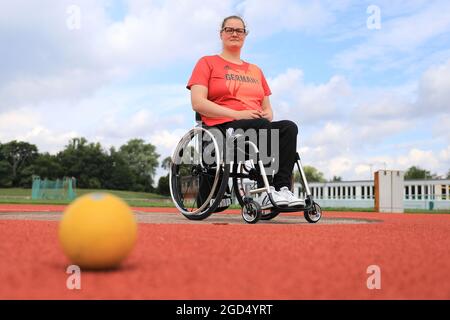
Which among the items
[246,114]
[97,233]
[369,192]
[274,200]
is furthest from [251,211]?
[369,192]

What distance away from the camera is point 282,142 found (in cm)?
516

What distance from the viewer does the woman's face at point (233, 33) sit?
18.6ft

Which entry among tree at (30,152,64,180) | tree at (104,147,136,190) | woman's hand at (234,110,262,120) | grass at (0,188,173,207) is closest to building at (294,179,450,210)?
grass at (0,188,173,207)

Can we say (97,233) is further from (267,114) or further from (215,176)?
(267,114)

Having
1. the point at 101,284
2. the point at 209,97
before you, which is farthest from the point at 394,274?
the point at 209,97

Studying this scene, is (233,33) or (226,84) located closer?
(226,84)

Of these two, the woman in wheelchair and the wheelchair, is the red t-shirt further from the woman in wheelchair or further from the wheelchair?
the wheelchair

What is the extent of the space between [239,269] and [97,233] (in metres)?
0.63

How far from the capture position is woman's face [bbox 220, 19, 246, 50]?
5.68m

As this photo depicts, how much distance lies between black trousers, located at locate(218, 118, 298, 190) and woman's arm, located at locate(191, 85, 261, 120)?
90 mm

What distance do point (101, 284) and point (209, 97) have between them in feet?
12.1

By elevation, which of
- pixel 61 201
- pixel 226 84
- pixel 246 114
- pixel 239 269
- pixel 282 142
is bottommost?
pixel 61 201

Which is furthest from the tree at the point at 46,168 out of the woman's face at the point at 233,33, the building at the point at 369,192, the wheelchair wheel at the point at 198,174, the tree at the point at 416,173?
the woman's face at the point at 233,33

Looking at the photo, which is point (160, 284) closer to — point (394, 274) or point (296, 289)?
point (296, 289)
